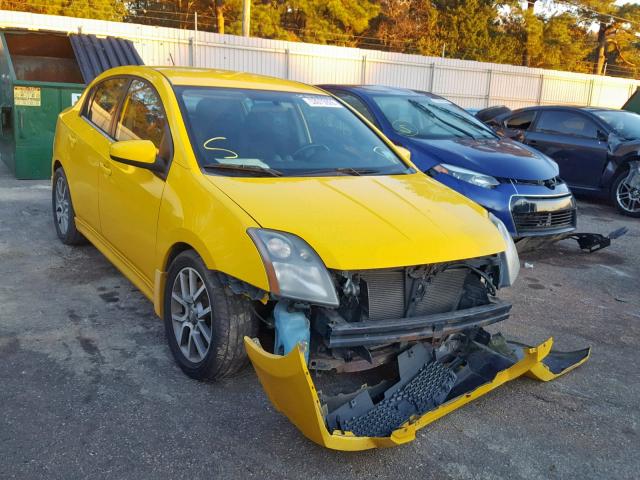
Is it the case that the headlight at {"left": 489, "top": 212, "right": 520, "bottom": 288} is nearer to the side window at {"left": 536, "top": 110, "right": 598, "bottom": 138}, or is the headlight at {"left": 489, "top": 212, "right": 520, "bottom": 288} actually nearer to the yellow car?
the yellow car

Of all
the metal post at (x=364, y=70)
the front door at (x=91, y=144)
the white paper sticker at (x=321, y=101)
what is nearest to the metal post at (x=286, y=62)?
the metal post at (x=364, y=70)

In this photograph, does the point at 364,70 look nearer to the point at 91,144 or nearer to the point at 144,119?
the point at 91,144

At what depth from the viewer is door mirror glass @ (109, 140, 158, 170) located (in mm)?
3480

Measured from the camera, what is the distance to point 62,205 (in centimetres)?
546

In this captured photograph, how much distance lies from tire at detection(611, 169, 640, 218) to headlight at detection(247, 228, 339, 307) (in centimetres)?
743

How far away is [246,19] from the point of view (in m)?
20.7

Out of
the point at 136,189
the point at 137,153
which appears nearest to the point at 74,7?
the point at 136,189

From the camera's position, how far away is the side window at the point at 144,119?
3623 mm

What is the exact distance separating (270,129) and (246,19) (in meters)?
18.3

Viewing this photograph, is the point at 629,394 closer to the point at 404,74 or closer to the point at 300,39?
the point at 404,74

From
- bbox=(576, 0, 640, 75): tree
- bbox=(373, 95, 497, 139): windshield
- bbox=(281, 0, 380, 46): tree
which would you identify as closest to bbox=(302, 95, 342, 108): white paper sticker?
bbox=(373, 95, 497, 139): windshield

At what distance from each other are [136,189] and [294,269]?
1509mm

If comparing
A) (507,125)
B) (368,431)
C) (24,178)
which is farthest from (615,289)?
(24,178)

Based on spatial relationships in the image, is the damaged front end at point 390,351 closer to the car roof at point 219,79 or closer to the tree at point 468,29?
the car roof at point 219,79
